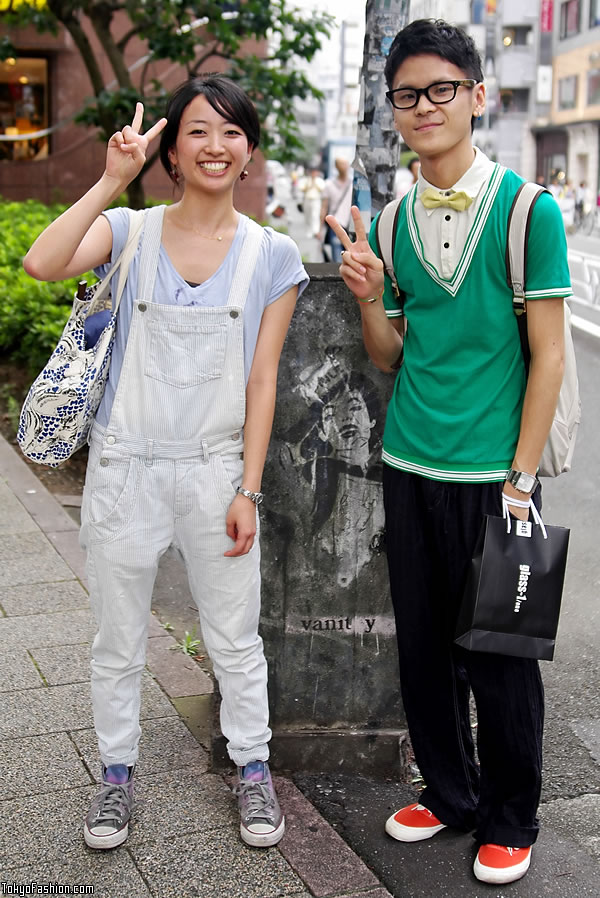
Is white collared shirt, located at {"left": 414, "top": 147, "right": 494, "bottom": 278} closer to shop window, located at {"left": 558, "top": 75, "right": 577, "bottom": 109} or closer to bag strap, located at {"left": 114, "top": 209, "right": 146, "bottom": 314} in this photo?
bag strap, located at {"left": 114, "top": 209, "right": 146, "bottom": 314}

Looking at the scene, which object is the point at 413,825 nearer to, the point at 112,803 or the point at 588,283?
the point at 112,803

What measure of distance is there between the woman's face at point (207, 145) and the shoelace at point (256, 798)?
1.62 metres

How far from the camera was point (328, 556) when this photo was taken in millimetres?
3256

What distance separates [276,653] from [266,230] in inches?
51.0

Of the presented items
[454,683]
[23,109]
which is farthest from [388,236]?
[23,109]

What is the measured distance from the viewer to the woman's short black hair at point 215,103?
268 centimetres

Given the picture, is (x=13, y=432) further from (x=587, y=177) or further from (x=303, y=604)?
(x=587, y=177)

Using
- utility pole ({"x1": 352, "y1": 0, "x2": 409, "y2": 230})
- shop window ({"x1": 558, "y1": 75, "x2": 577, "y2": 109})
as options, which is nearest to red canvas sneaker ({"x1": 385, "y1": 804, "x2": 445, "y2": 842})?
utility pole ({"x1": 352, "y1": 0, "x2": 409, "y2": 230})

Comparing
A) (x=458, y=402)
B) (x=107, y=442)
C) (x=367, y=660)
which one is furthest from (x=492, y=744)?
(x=107, y=442)

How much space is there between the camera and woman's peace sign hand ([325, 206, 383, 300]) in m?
2.71

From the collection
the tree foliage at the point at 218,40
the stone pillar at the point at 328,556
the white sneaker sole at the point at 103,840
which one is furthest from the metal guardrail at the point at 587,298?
the white sneaker sole at the point at 103,840

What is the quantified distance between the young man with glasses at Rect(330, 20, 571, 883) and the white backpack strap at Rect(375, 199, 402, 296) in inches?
1.3

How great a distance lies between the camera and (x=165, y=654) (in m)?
4.17

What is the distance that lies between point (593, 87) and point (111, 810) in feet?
165
